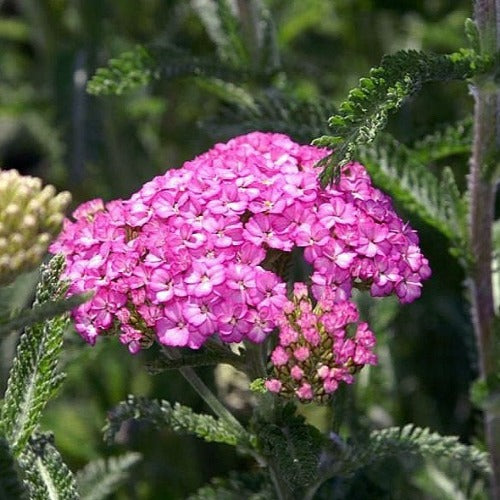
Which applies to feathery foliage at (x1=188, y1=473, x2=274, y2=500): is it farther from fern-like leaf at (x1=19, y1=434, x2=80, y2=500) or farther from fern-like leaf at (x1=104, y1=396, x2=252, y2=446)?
fern-like leaf at (x1=19, y1=434, x2=80, y2=500)

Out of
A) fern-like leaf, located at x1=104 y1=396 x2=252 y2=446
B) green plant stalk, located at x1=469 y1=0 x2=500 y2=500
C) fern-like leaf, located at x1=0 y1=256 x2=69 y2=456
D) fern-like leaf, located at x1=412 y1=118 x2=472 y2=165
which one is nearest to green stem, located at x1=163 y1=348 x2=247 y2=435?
fern-like leaf, located at x1=104 y1=396 x2=252 y2=446

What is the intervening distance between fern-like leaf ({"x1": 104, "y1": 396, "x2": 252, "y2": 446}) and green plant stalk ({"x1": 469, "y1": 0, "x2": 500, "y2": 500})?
0.59 meters

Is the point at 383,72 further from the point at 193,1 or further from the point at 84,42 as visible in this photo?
the point at 84,42

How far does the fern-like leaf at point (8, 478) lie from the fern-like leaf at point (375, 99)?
608mm

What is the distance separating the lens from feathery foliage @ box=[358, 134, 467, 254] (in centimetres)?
199

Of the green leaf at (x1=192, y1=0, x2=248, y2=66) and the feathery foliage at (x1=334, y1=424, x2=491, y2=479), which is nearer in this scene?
the feathery foliage at (x1=334, y1=424, x2=491, y2=479)

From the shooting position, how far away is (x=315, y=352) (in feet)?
4.68

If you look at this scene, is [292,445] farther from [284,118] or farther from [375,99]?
[284,118]

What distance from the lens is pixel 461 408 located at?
2814 millimetres

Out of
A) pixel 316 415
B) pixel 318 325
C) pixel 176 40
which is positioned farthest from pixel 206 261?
pixel 176 40

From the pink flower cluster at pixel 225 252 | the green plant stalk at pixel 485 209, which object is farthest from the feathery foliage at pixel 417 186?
the pink flower cluster at pixel 225 252

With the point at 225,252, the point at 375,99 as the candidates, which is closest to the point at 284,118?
the point at 375,99

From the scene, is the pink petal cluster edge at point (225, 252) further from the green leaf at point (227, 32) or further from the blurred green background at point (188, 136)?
the green leaf at point (227, 32)

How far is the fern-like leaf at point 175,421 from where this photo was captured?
164cm
